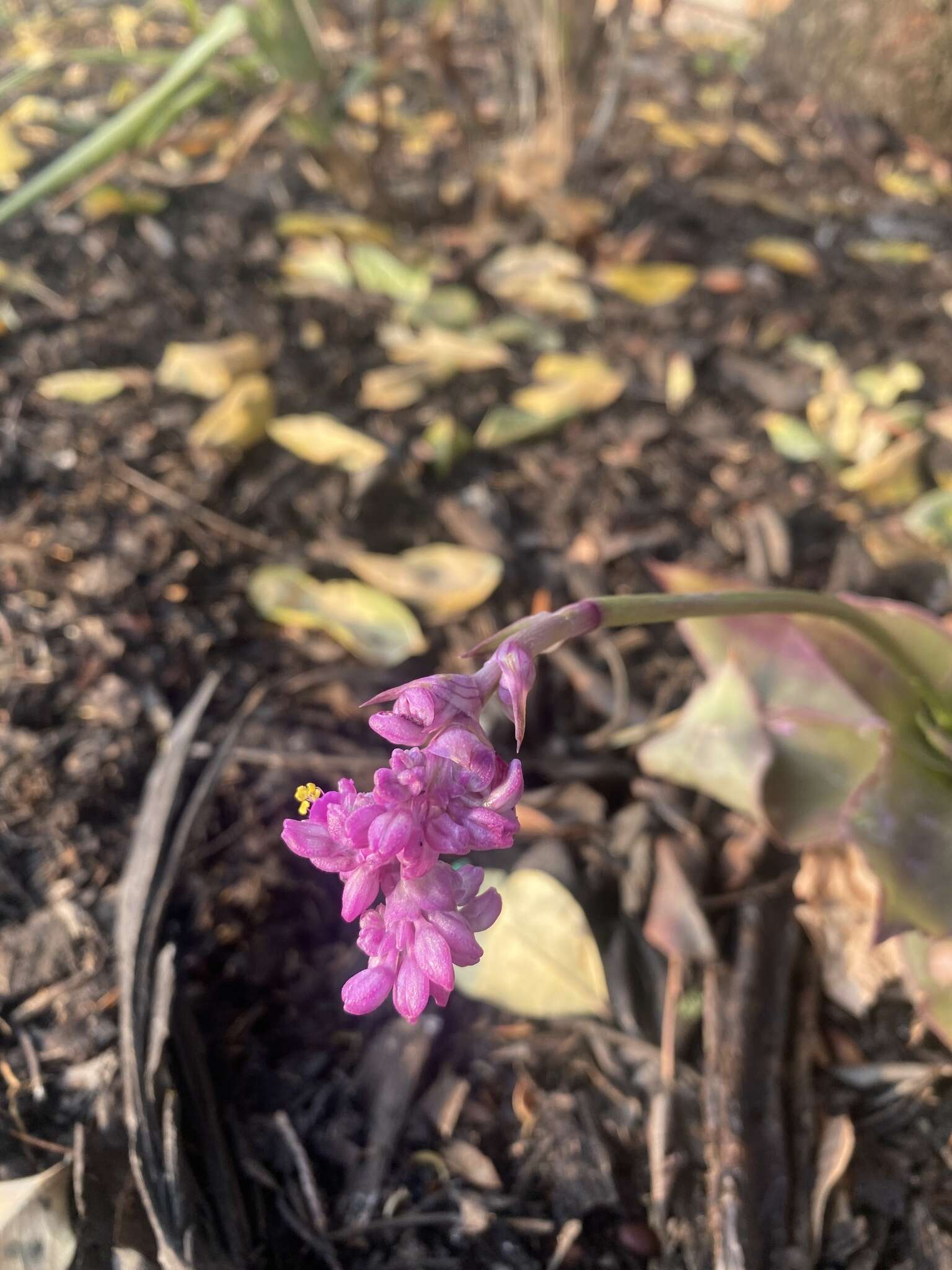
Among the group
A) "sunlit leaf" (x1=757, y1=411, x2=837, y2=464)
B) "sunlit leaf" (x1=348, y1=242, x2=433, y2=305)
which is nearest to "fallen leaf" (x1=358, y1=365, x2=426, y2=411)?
"sunlit leaf" (x1=348, y1=242, x2=433, y2=305)

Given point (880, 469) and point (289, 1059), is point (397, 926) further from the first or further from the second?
point (880, 469)

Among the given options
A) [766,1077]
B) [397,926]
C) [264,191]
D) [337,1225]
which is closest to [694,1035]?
[766,1077]

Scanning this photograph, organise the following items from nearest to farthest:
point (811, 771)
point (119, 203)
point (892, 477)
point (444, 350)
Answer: point (811, 771), point (892, 477), point (444, 350), point (119, 203)

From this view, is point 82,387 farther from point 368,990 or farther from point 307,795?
point 368,990

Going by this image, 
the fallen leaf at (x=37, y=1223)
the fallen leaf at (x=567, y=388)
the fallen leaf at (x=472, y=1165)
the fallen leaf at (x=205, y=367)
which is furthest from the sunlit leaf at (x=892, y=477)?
the fallen leaf at (x=37, y=1223)

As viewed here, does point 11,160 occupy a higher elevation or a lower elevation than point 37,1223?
higher

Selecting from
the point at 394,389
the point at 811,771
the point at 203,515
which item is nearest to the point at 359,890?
the point at 811,771
